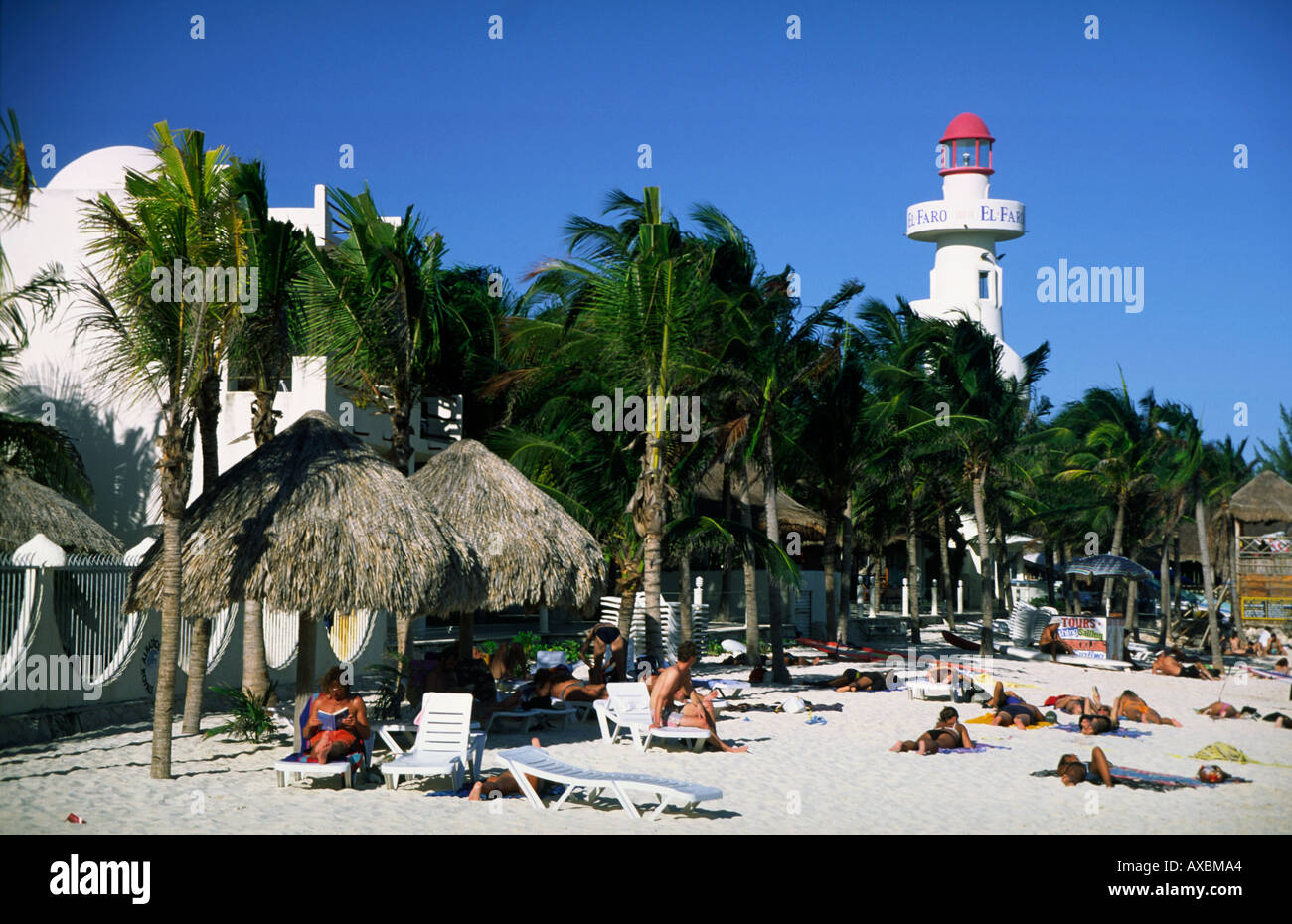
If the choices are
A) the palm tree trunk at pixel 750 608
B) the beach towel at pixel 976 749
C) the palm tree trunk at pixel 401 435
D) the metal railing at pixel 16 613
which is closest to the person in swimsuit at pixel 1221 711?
the beach towel at pixel 976 749

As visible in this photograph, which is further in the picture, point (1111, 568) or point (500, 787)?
point (1111, 568)

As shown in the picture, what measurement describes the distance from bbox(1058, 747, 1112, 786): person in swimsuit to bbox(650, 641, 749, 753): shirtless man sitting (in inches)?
126

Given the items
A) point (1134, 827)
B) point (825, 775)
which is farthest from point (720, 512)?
point (1134, 827)

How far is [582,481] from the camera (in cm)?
2033

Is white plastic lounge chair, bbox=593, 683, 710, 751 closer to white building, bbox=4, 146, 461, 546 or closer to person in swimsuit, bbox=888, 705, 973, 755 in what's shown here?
person in swimsuit, bbox=888, 705, 973, 755

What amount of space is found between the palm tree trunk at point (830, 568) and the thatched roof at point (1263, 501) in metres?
14.9

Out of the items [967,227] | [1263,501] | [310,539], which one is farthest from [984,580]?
[967,227]

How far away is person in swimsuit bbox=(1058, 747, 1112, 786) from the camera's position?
36.2 feet

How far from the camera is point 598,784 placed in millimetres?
9117

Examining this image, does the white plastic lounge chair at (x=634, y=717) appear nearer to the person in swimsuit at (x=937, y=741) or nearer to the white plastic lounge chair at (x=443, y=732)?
the person in swimsuit at (x=937, y=741)

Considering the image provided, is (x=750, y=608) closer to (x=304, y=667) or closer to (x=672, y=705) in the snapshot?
(x=672, y=705)

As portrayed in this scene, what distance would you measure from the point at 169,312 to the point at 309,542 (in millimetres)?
2294
